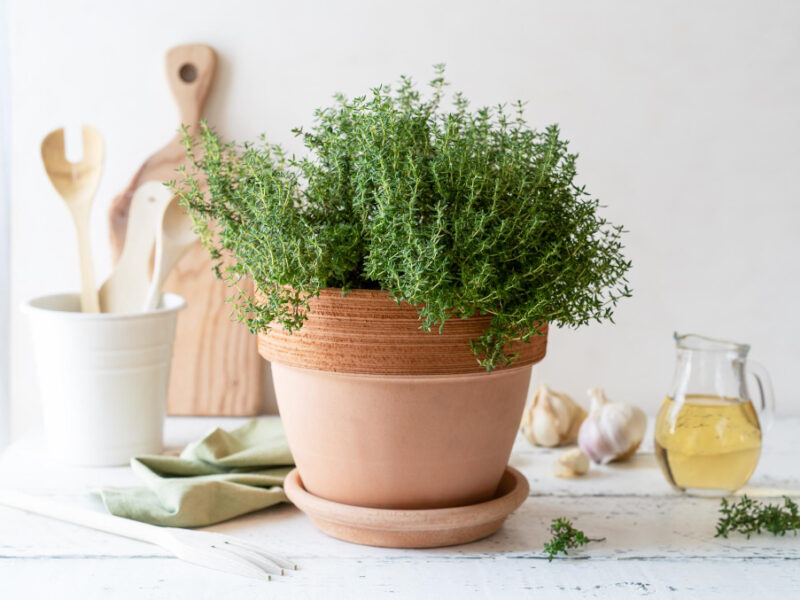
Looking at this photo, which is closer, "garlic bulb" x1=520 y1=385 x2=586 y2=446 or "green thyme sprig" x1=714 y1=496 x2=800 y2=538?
"green thyme sprig" x1=714 y1=496 x2=800 y2=538

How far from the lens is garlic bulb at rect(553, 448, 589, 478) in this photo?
958mm

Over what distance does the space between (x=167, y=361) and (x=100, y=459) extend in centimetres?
13

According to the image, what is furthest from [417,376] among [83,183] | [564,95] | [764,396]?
[564,95]

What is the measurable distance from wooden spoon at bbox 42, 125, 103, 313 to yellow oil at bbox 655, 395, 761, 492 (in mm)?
682

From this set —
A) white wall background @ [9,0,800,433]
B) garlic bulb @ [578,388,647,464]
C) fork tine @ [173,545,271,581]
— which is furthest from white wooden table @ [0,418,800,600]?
white wall background @ [9,0,800,433]

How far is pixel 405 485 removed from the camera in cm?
70

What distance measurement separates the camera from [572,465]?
96cm

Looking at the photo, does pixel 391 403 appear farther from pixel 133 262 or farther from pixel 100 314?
pixel 133 262

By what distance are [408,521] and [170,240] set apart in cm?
47

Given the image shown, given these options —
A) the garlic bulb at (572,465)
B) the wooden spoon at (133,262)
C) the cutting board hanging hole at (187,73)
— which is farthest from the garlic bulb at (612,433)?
the cutting board hanging hole at (187,73)

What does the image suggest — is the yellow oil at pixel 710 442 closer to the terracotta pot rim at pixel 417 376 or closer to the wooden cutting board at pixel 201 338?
the terracotta pot rim at pixel 417 376

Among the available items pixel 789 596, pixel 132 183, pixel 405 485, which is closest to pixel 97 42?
pixel 132 183

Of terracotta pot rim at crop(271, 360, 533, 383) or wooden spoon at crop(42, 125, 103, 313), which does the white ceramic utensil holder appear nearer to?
wooden spoon at crop(42, 125, 103, 313)

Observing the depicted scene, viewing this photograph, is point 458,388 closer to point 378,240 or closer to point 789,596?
point 378,240
